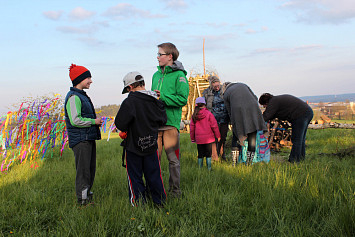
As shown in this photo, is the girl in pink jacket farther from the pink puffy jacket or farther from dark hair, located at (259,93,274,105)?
dark hair, located at (259,93,274,105)

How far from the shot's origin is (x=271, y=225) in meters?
2.40

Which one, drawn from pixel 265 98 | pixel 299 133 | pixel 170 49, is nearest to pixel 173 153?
pixel 170 49

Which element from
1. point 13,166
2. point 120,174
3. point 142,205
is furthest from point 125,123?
point 13,166

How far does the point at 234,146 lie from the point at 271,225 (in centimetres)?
314

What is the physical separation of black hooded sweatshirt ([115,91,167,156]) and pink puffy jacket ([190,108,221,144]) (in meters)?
2.41

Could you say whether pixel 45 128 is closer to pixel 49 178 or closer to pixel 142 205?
pixel 49 178

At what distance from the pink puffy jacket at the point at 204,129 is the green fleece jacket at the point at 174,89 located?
76.7 inches

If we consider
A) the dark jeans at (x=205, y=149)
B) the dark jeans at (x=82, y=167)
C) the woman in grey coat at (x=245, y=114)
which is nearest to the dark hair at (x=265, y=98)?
the woman in grey coat at (x=245, y=114)

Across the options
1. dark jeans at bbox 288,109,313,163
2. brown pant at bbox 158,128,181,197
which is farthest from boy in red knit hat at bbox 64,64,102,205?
dark jeans at bbox 288,109,313,163

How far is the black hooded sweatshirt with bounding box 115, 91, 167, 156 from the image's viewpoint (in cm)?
283

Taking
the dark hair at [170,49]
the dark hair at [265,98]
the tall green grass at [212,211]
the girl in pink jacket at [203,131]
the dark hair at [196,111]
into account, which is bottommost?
the tall green grass at [212,211]

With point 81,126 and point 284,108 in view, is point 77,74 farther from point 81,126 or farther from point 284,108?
point 284,108

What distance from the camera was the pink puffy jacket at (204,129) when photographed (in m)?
5.29

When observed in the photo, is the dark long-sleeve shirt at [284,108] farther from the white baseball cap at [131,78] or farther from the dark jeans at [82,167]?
the dark jeans at [82,167]
